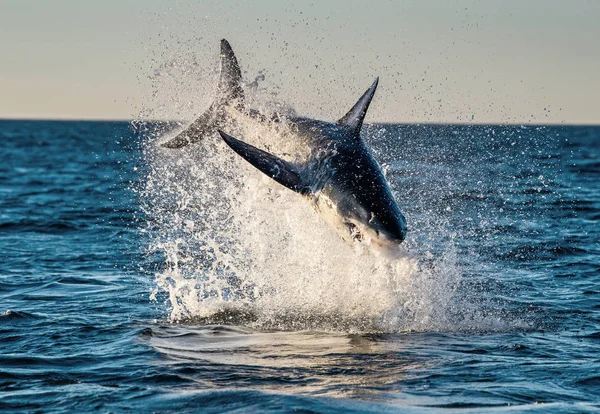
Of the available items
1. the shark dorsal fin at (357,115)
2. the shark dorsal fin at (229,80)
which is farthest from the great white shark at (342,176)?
the shark dorsal fin at (229,80)

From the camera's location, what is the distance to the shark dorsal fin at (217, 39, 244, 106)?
1298cm

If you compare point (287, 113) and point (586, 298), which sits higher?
point (287, 113)

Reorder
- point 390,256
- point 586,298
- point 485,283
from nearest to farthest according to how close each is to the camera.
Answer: point 390,256 < point 586,298 < point 485,283

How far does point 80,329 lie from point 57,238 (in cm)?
971

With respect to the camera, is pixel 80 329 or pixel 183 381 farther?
pixel 80 329

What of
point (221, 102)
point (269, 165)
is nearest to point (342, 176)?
point (269, 165)

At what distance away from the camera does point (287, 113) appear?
40.0 feet

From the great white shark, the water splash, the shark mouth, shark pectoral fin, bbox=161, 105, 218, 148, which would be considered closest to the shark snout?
the great white shark

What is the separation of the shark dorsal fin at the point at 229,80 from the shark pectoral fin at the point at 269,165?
7.11ft

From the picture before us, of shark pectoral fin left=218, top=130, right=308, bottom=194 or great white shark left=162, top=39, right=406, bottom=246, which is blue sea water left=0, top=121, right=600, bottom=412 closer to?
great white shark left=162, top=39, right=406, bottom=246

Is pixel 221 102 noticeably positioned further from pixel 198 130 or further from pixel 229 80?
pixel 198 130

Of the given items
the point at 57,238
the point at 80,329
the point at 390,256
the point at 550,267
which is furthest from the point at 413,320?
the point at 57,238

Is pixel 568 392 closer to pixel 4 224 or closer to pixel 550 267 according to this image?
pixel 550 267

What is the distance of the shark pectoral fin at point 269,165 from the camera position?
10758 millimetres
